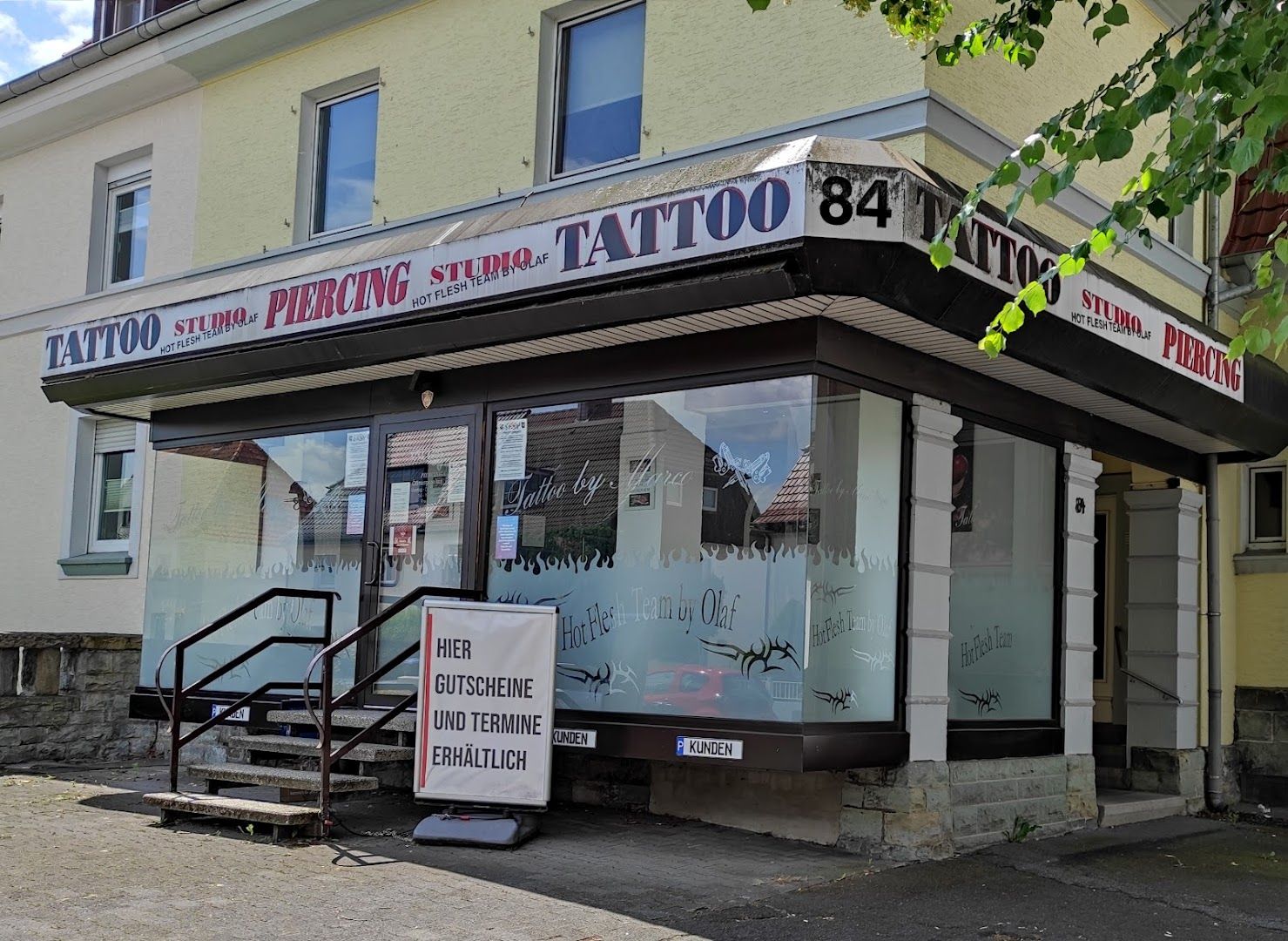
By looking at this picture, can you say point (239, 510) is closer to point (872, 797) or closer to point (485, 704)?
point (485, 704)

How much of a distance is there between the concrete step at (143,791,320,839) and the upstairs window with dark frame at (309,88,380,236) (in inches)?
201

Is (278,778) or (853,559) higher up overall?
(853,559)

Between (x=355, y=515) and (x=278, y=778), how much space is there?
232 cm

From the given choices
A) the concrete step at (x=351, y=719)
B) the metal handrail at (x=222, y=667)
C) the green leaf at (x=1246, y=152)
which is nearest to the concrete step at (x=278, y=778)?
the metal handrail at (x=222, y=667)

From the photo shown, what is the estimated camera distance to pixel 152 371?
1044 cm

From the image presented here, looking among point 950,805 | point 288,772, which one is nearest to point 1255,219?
point 950,805

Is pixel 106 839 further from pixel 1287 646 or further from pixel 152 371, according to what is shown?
pixel 1287 646

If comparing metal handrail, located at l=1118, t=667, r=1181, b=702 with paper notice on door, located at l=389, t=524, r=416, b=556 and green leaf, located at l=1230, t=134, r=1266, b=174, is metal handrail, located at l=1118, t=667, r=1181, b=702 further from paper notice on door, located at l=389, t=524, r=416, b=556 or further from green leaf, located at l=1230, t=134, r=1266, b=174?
green leaf, located at l=1230, t=134, r=1266, b=174

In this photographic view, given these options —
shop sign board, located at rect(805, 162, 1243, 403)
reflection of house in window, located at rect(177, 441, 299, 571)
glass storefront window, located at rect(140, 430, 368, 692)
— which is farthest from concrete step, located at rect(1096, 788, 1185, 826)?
reflection of house in window, located at rect(177, 441, 299, 571)

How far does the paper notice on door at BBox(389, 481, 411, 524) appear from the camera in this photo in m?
9.88

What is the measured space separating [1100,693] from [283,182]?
27.3ft

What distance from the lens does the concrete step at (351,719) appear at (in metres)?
8.98

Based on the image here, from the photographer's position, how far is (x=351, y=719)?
30.6 feet

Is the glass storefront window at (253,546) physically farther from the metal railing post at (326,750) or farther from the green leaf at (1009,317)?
the green leaf at (1009,317)
